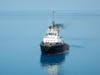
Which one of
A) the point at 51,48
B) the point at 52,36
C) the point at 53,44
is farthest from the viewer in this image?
the point at 52,36

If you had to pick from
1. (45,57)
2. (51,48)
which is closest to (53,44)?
(51,48)

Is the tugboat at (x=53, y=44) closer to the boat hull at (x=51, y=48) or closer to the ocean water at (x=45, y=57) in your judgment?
the boat hull at (x=51, y=48)

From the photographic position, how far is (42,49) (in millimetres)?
43250

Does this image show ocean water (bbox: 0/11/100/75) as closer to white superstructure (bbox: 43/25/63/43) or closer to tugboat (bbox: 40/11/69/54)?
tugboat (bbox: 40/11/69/54)

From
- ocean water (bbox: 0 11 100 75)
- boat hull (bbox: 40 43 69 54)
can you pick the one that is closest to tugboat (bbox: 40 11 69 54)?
boat hull (bbox: 40 43 69 54)

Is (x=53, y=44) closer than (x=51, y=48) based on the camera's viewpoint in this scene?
No

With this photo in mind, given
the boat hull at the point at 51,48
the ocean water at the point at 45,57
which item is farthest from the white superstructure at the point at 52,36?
the ocean water at the point at 45,57

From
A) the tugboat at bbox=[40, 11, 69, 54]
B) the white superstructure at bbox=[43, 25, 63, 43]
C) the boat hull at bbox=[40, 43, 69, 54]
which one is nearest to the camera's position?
the boat hull at bbox=[40, 43, 69, 54]

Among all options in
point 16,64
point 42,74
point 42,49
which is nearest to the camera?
point 42,74

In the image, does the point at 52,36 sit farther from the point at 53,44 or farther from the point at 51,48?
the point at 51,48

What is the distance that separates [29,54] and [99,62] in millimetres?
8650

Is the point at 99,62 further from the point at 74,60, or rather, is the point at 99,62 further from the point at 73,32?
the point at 73,32

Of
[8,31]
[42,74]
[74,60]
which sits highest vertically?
[8,31]

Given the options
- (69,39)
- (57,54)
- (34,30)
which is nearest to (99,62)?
(57,54)
